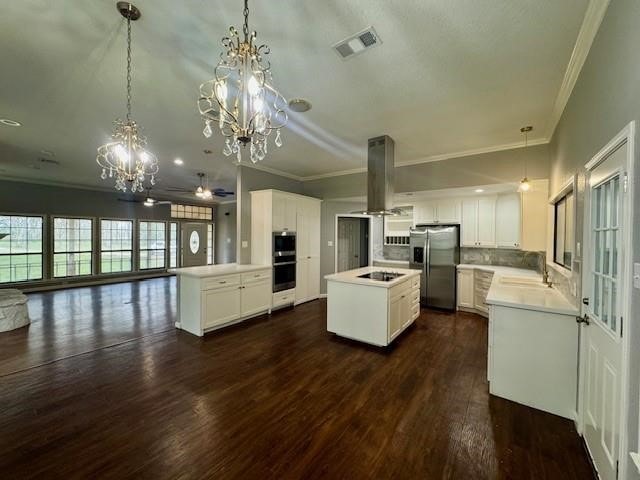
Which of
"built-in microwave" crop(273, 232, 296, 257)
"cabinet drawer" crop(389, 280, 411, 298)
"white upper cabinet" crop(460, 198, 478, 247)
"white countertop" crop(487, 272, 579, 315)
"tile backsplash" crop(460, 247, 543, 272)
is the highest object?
"white upper cabinet" crop(460, 198, 478, 247)

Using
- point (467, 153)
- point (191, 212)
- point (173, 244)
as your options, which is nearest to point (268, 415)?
point (467, 153)

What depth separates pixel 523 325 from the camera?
2.33 metres

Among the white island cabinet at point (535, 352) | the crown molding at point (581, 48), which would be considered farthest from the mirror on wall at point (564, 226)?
the crown molding at point (581, 48)

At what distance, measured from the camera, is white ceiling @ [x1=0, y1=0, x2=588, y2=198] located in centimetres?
164

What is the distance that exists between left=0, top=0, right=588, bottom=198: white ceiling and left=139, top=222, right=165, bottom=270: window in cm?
503

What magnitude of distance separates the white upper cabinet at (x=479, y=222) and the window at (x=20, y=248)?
10.1 m

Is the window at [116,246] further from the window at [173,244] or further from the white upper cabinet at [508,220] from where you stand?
the white upper cabinet at [508,220]

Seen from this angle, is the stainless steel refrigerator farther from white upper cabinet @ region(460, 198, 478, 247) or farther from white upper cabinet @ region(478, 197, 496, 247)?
white upper cabinet @ region(478, 197, 496, 247)

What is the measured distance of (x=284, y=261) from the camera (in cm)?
522

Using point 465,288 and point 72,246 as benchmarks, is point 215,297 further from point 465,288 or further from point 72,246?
point 72,246

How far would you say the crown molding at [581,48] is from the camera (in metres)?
1.56

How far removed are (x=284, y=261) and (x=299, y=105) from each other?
3082 millimetres

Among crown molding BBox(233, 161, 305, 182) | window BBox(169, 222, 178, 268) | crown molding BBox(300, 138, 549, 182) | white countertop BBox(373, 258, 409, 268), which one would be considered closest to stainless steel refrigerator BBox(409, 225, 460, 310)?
white countertop BBox(373, 258, 409, 268)

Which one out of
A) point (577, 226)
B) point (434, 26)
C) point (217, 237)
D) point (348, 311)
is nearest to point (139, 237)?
point (217, 237)
